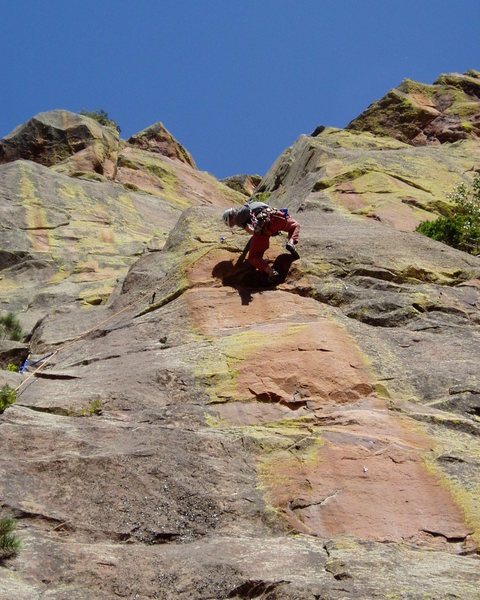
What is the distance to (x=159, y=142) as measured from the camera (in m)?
46.8

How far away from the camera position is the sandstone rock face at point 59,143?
38.0 m

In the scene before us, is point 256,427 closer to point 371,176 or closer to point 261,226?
point 261,226

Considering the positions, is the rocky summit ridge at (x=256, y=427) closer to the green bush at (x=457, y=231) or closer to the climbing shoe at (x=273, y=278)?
the climbing shoe at (x=273, y=278)

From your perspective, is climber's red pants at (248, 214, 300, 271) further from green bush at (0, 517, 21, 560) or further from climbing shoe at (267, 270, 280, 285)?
green bush at (0, 517, 21, 560)

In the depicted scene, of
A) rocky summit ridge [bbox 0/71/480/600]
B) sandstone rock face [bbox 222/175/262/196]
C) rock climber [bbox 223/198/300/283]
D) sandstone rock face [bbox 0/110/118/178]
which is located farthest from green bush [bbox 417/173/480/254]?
sandstone rock face [bbox 222/175/262/196]

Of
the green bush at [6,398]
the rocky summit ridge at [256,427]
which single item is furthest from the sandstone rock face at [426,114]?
the green bush at [6,398]

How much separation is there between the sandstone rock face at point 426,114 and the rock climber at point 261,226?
21.6 m

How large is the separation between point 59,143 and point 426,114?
16.4m

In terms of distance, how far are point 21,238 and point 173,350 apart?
56.7 feet

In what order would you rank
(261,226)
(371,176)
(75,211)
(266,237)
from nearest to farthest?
(261,226) → (266,237) → (371,176) → (75,211)

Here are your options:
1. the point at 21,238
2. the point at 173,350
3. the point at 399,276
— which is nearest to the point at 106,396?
the point at 173,350

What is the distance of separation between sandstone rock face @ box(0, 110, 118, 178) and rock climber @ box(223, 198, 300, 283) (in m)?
23.8

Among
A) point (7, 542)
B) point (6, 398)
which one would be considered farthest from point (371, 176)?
point (7, 542)

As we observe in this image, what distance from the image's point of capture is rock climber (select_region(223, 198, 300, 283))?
14.1m
